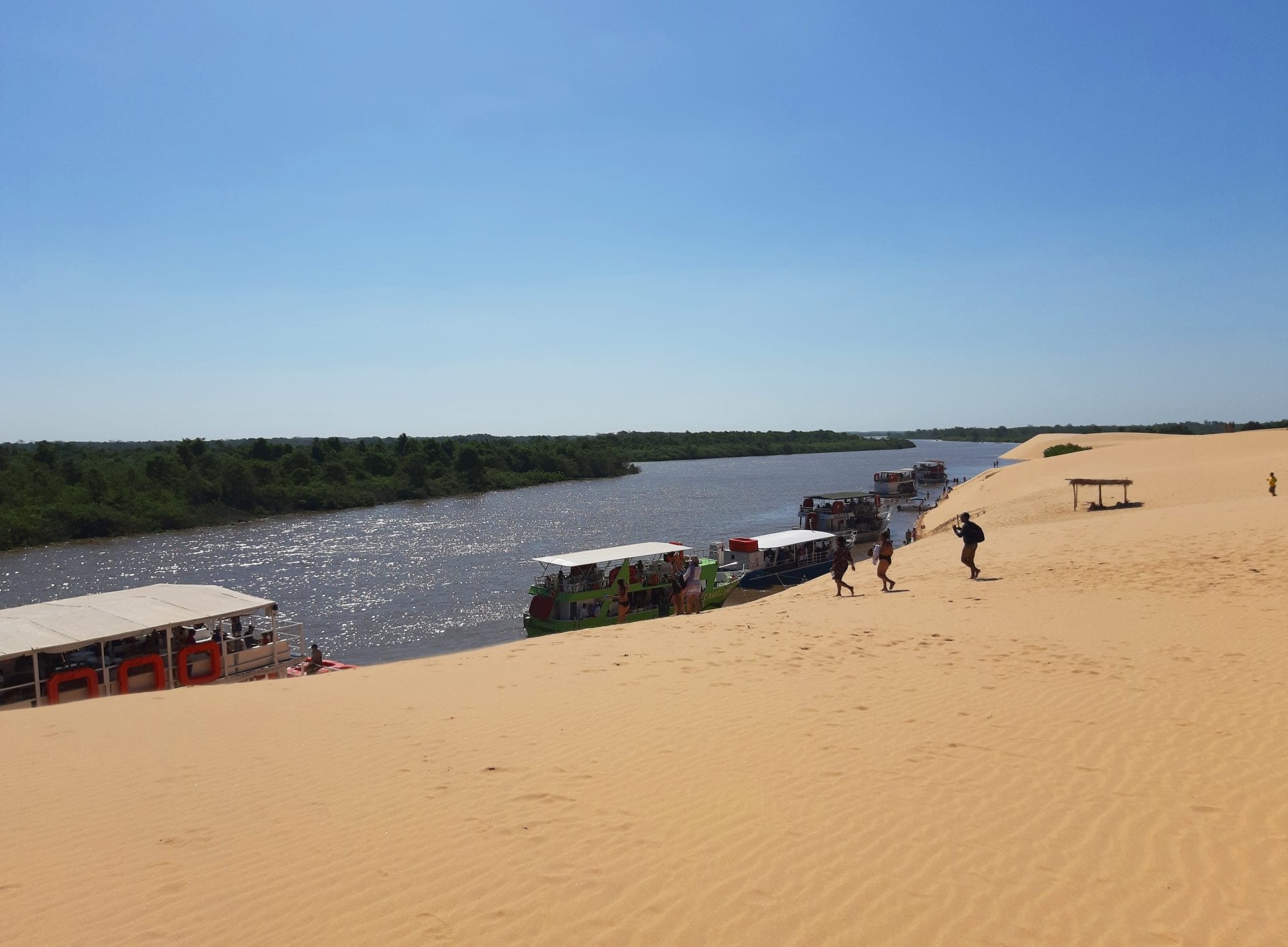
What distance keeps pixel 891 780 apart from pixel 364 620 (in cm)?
2522

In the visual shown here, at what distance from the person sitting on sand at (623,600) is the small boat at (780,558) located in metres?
6.58

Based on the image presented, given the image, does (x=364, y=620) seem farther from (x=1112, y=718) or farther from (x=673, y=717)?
(x=1112, y=718)

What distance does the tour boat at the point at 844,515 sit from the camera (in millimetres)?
40781

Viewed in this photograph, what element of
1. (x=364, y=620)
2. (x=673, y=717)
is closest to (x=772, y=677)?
(x=673, y=717)

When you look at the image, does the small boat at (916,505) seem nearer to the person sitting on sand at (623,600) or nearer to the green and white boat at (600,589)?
the green and white boat at (600,589)

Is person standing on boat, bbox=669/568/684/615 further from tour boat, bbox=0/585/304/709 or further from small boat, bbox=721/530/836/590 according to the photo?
tour boat, bbox=0/585/304/709

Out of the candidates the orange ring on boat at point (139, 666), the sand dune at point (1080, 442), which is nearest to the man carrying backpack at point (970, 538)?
the orange ring on boat at point (139, 666)

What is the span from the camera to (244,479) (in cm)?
6216

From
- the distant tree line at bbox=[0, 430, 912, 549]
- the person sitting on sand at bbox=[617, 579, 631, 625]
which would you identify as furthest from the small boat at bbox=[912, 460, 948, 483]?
the person sitting on sand at bbox=[617, 579, 631, 625]

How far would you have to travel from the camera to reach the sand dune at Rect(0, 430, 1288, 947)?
14.6ft

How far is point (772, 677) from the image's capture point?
999 cm

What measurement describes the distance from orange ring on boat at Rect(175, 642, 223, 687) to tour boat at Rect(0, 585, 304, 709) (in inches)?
0.7

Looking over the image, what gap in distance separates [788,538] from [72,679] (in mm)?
23711

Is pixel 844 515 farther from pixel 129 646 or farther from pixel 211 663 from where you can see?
pixel 129 646
